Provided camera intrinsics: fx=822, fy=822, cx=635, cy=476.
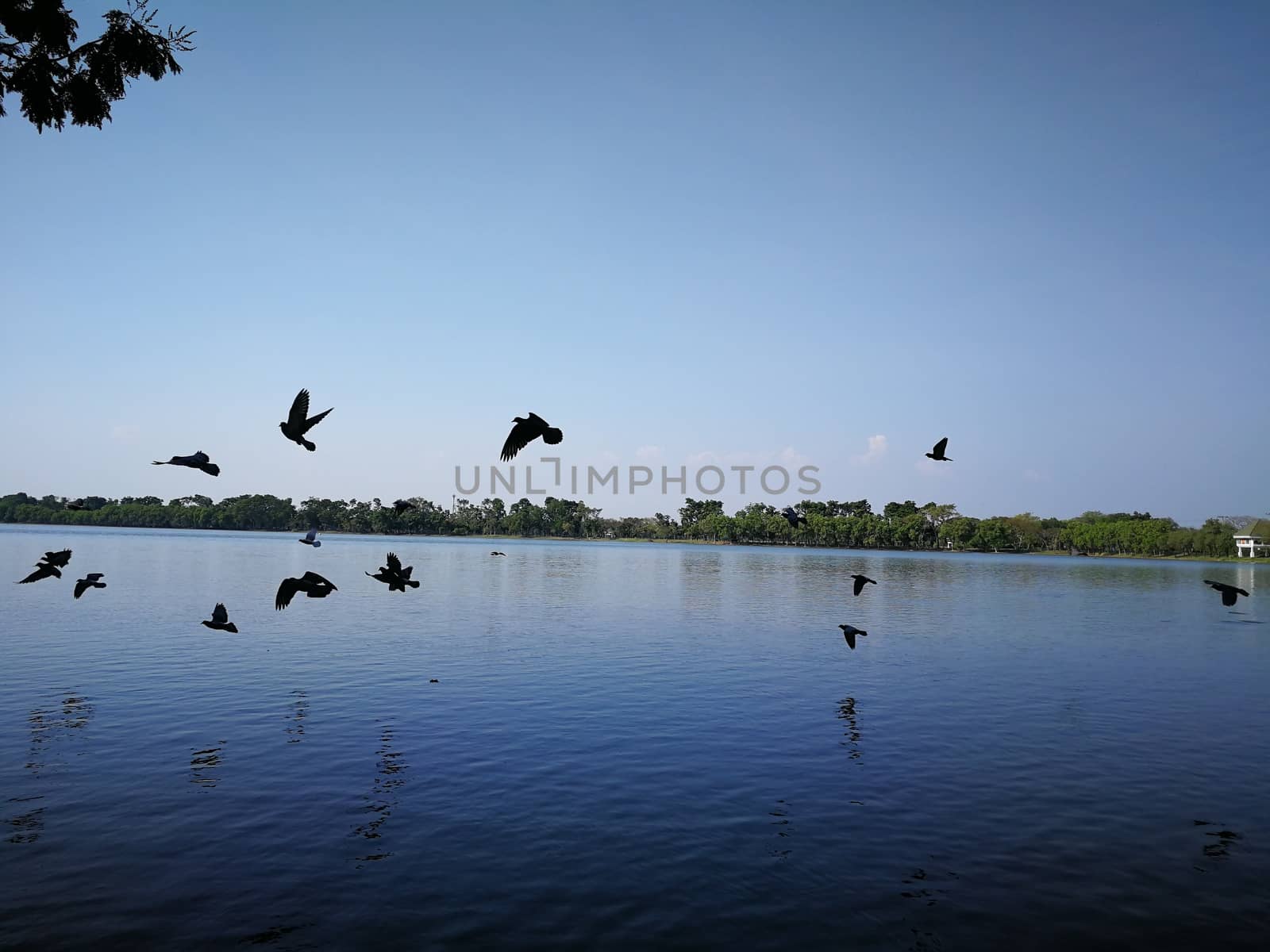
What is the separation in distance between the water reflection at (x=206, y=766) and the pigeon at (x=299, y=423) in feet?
22.6

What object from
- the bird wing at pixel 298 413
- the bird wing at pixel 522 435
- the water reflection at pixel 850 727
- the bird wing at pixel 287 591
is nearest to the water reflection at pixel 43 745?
the bird wing at pixel 287 591

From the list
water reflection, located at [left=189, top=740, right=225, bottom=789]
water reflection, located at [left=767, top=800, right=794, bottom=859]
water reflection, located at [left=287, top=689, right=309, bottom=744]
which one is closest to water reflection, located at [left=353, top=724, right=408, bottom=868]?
water reflection, located at [left=287, top=689, right=309, bottom=744]

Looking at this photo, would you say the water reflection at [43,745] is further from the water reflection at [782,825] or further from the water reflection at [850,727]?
the water reflection at [850,727]

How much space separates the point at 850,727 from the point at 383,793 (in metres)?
12.2

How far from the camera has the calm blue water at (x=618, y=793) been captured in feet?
35.3

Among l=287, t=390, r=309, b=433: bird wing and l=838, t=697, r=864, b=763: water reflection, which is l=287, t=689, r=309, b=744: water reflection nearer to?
l=287, t=390, r=309, b=433: bird wing

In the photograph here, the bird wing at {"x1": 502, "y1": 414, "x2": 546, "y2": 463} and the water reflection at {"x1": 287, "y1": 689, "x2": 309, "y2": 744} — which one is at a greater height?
the bird wing at {"x1": 502, "y1": 414, "x2": 546, "y2": 463}

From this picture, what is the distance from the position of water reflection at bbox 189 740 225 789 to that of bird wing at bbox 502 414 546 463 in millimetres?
8752

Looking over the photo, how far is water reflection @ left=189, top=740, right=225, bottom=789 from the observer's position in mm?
15930

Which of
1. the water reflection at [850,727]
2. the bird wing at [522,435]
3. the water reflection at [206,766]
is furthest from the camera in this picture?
the water reflection at [850,727]

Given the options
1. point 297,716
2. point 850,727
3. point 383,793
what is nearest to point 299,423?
point 383,793

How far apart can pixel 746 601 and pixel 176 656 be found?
131 feet

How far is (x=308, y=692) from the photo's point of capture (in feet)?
81.4

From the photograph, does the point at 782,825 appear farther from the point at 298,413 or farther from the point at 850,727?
the point at 298,413
